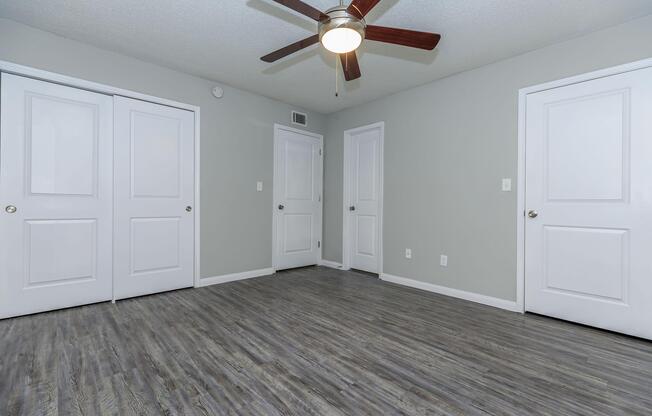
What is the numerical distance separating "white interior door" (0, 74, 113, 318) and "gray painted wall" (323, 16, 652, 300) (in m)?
3.22

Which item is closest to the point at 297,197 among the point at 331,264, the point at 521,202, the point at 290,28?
the point at 331,264

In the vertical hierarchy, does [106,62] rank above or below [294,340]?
above

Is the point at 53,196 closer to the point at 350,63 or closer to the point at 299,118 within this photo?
the point at 350,63

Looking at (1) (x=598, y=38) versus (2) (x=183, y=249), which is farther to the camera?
(2) (x=183, y=249)

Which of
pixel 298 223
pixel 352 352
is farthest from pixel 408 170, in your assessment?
pixel 352 352

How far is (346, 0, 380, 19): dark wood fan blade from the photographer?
1718 millimetres

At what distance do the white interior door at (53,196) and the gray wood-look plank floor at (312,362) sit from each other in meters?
0.24

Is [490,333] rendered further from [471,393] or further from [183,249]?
[183,249]

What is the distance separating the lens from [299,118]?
4777 millimetres

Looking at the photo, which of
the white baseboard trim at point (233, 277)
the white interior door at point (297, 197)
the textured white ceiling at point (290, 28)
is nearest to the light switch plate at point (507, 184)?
the textured white ceiling at point (290, 28)

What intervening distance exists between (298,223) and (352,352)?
9.33ft

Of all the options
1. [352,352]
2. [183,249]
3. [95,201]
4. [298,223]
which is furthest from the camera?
[298,223]

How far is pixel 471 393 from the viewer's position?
5.61ft

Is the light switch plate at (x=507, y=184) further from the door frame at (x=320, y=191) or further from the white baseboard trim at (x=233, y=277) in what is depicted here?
the white baseboard trim at (x=233, y=277)
